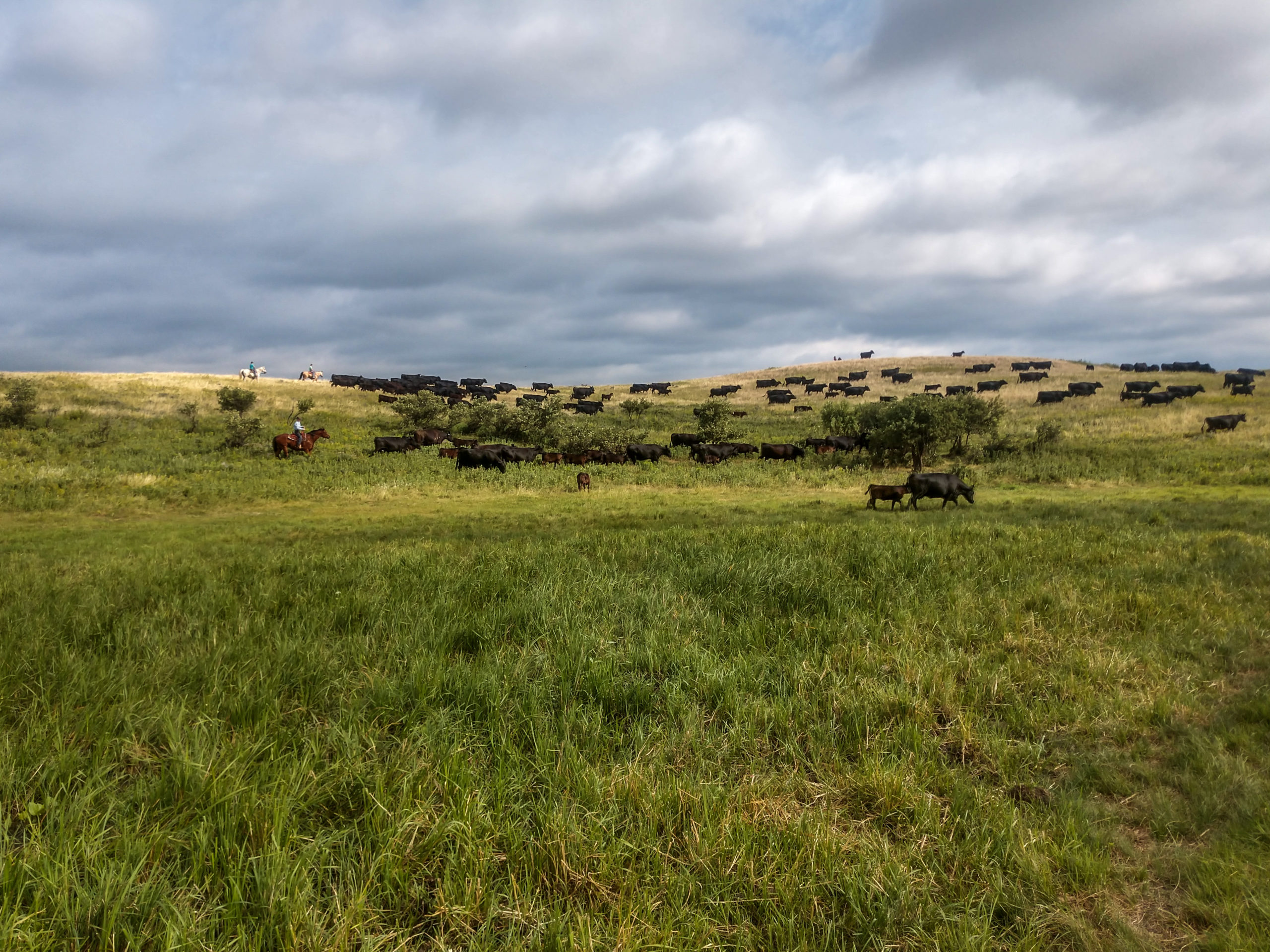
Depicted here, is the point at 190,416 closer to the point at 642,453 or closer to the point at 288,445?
the point at 288,445

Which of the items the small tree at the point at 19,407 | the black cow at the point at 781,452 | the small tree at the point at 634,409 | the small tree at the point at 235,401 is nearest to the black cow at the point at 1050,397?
the black cow at the point at 781,452

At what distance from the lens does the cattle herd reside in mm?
35625

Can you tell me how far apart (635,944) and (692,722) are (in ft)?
6.79

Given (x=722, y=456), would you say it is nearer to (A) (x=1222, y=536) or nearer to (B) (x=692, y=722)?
(A) (x=1222, y=536)

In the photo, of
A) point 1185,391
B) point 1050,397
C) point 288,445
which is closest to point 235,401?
point 288,445

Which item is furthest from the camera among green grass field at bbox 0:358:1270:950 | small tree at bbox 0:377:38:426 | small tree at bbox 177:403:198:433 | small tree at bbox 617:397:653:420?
small tree at bbox 617:397:653:420

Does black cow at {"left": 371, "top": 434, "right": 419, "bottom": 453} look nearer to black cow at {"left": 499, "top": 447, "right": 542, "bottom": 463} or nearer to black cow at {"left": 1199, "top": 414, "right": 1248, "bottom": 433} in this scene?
black cow at {"left": 499, "top": 447, "right": 542, "bottom": 463}

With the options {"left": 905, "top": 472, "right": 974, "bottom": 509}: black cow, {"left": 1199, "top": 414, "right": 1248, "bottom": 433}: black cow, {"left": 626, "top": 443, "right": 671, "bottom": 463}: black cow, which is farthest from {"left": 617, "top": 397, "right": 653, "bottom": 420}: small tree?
{"left": 1199, "top": 414, "right": 1248, "bottom": 433}: black cow

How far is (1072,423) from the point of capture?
4691 centimetres

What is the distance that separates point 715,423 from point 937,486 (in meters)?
25.5

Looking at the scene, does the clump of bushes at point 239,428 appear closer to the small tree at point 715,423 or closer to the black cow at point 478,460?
the black cow at point 478,460

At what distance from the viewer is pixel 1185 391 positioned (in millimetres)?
58938

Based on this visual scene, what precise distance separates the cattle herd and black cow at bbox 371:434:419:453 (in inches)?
2.1

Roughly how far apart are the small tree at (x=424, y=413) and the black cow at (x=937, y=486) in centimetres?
4001
